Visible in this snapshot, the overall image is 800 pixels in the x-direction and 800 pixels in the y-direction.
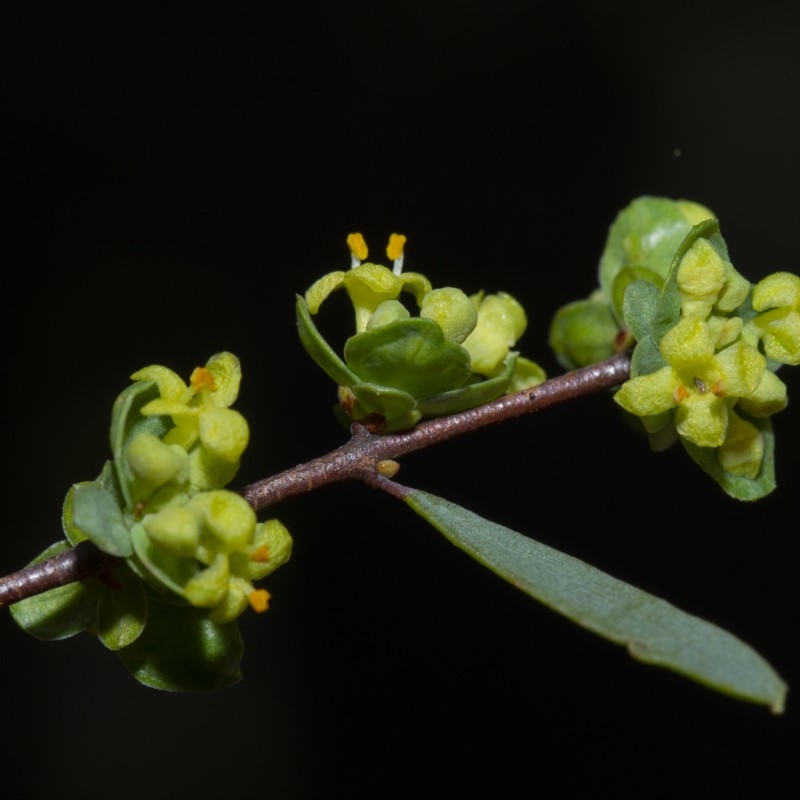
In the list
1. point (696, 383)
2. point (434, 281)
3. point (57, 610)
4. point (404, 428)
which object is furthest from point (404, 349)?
point (434, 281)

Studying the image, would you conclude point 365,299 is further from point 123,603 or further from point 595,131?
point 595,131

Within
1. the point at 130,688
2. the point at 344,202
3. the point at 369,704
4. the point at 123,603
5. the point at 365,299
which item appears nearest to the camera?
the point at 123,603

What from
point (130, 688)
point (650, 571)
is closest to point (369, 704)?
point (130, 688)

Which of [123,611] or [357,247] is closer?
[123,611]

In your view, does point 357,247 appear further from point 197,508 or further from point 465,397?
point 197,508

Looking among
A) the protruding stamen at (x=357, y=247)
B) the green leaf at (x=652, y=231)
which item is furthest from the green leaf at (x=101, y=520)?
the green leaf at (x=652, y=231)

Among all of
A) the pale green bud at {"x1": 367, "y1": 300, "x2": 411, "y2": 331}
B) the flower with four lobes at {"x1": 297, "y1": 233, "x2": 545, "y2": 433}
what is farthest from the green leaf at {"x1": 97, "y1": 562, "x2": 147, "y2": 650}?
the pale green bud at {"x1": 367, "y1": 300, "x2": 411, "y2": 331}
